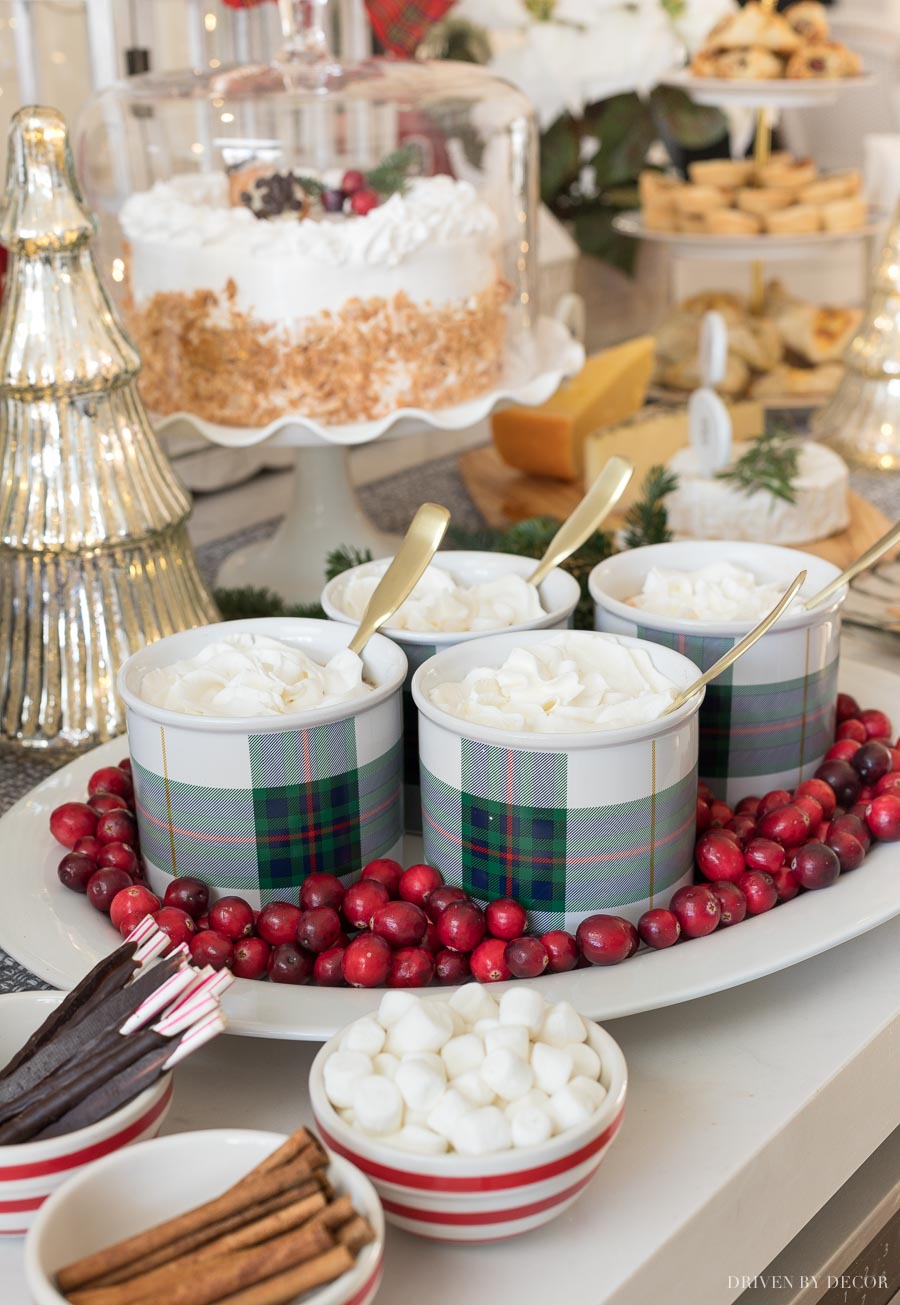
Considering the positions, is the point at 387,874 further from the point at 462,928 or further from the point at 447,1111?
the point at 447,1111

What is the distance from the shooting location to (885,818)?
0.62 m

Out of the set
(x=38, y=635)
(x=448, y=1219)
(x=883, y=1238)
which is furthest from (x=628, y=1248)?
(x=38, y=635)

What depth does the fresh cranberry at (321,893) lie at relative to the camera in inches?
22.2

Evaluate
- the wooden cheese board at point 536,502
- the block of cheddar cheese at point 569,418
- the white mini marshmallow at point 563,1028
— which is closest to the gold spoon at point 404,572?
the white mini marshmallow at point 563,1028

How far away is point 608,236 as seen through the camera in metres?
1.74

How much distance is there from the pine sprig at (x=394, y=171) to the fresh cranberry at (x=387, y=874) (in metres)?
0.60

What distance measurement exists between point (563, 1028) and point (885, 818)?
0.22m

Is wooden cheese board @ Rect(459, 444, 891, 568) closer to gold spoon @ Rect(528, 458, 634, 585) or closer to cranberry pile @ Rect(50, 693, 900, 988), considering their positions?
gold spoon @ Rect(528, 458, 634, 585)

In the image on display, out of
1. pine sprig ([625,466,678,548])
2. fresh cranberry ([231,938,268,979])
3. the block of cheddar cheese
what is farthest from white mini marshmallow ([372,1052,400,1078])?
the block of cheddar cheese

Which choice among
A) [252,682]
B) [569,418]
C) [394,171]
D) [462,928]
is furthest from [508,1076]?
[569,418]

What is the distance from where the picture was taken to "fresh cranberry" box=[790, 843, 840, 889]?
0.58 meters

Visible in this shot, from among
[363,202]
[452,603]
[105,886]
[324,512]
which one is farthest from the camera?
[324,512]

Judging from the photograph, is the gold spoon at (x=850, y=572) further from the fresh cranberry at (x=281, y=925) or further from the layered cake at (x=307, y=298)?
the layered cake at (x=307, y=298)

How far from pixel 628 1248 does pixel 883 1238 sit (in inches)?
7.0
